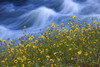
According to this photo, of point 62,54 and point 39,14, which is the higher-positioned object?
point 39,14

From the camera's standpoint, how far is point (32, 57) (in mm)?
3537

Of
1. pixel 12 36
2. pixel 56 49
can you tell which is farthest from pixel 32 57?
pixel 12 36

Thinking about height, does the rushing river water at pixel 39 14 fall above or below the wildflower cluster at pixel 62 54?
above

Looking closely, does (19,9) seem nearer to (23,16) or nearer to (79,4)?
(23,16)

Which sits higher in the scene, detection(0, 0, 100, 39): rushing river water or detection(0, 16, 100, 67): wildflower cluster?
detection(0, 0, 100, 39): rushing river water

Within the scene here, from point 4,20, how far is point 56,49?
6.91 metres

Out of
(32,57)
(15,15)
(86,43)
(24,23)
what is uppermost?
(15,15)

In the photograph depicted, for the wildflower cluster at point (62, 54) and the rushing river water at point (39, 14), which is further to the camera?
the rushing river water at point (39, 14)

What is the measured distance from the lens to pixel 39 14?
877cm

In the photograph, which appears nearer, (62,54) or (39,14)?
(62,54)

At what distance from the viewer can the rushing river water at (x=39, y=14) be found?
24.5 ft

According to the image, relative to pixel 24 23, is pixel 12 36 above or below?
below

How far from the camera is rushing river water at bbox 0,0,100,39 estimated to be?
24.5 feet

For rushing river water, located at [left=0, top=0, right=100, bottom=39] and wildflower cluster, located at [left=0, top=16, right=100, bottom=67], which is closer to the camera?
wildflower cluster, located at [left=0, top=16, right=100, bottom=67]
